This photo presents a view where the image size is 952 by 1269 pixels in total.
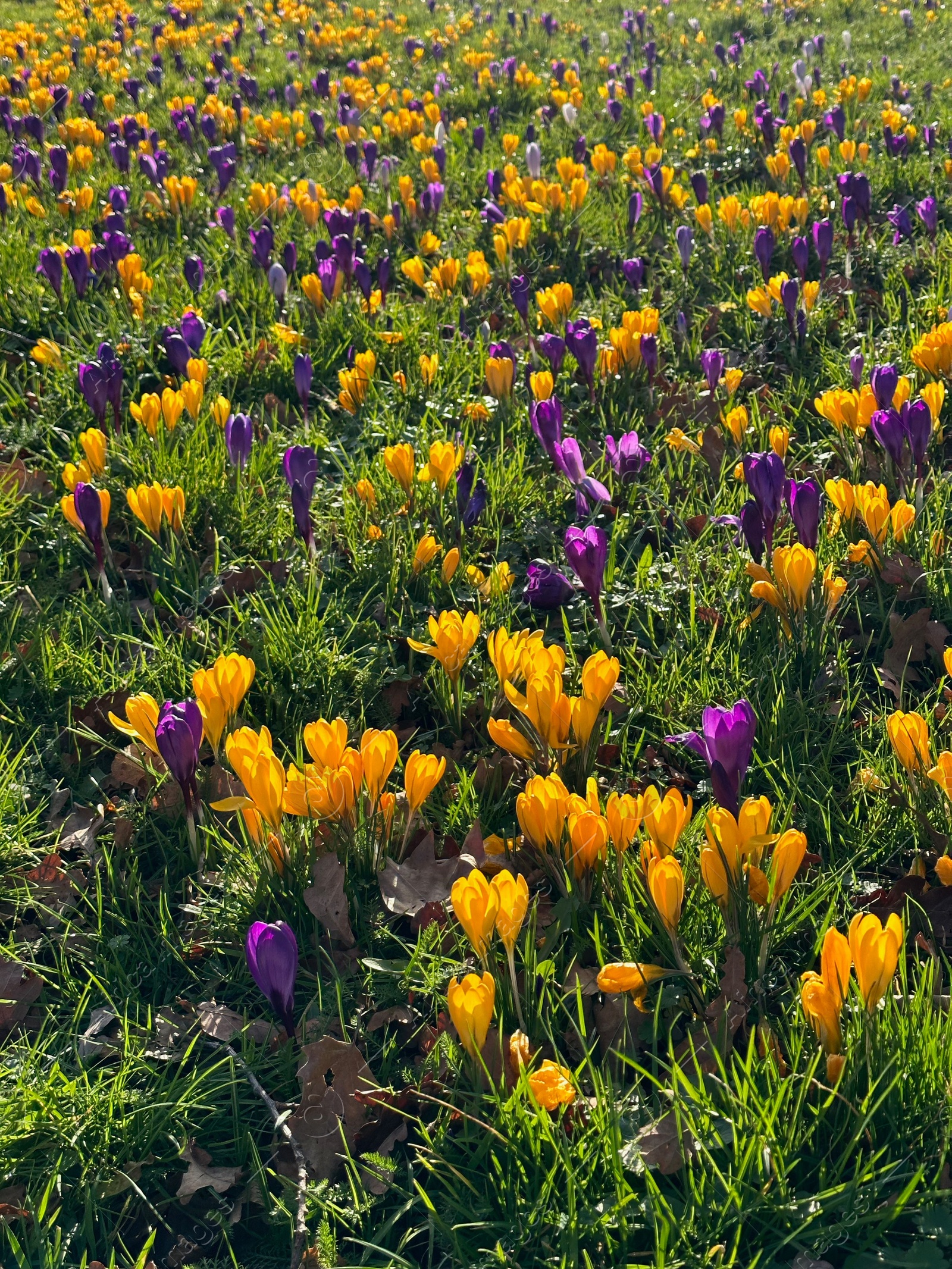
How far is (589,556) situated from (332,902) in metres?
1.14

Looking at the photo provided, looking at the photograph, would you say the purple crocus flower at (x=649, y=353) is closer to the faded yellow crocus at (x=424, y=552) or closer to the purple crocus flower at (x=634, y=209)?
the faded yellow crocus at (x=424, y=552)

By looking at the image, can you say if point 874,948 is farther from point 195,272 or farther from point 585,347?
point 195,272

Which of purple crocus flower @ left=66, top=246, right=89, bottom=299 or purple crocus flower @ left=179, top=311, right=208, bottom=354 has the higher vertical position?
purple crocus flower @ left=66, top=246, right=89, bottom=299

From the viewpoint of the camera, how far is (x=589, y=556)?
281cm

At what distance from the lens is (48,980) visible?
2275 millimetres

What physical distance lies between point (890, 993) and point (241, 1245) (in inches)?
49.5

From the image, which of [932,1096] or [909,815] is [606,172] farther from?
[932,1096]

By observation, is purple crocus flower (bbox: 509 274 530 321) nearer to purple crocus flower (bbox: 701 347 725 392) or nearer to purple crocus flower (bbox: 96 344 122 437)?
purple crocus flower (bbox: 701 347 725 392)

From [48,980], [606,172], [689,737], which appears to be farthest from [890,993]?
[606,172]

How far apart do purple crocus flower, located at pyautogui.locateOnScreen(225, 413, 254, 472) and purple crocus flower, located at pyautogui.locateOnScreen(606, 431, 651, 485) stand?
1.27m

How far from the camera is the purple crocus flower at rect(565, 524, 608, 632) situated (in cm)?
279

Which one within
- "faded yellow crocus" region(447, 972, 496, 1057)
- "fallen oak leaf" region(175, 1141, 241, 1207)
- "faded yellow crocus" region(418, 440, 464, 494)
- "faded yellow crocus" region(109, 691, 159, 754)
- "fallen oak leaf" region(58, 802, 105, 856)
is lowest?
"fallen oak leaf" region(175, 1141, 241, 1207)

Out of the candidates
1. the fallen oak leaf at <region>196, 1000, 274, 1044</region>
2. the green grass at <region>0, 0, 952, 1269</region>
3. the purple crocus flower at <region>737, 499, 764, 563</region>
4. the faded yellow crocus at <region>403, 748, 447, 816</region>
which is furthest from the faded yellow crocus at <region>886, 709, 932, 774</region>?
the fallen oak leaf at <region>196, 1000, 274, 1044</region>

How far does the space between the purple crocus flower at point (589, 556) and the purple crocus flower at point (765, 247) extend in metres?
2.73
